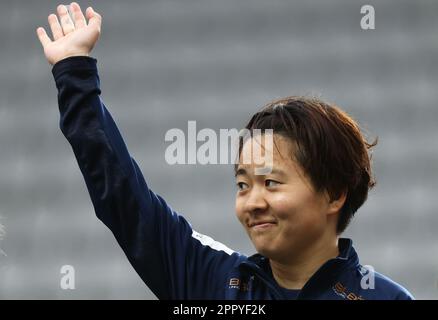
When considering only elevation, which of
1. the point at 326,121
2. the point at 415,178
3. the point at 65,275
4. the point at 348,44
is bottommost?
the point at 65,275

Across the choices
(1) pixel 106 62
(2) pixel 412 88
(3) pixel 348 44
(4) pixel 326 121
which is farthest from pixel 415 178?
(4) pixel 326 121

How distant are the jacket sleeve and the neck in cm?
10

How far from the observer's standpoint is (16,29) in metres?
4.98

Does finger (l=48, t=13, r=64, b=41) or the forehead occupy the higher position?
finger (l=48, t=13, r=64, b=41)

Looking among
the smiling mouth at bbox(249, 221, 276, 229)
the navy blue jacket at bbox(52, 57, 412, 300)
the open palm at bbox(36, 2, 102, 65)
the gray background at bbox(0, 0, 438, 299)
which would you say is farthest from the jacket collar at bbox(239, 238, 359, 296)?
the gray background at bbox(0, 0, 438, 299)

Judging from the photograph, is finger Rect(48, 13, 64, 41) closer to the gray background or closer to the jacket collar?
the jacket collar

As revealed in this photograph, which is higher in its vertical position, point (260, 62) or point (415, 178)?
point (260, 62)

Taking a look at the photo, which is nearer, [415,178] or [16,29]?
[415,178]

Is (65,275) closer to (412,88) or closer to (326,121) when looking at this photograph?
(412,88)

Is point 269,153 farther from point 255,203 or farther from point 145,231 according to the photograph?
point 145,231

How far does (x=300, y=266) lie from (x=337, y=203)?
0.14 meters

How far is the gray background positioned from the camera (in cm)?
427

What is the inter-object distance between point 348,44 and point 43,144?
165 cm
